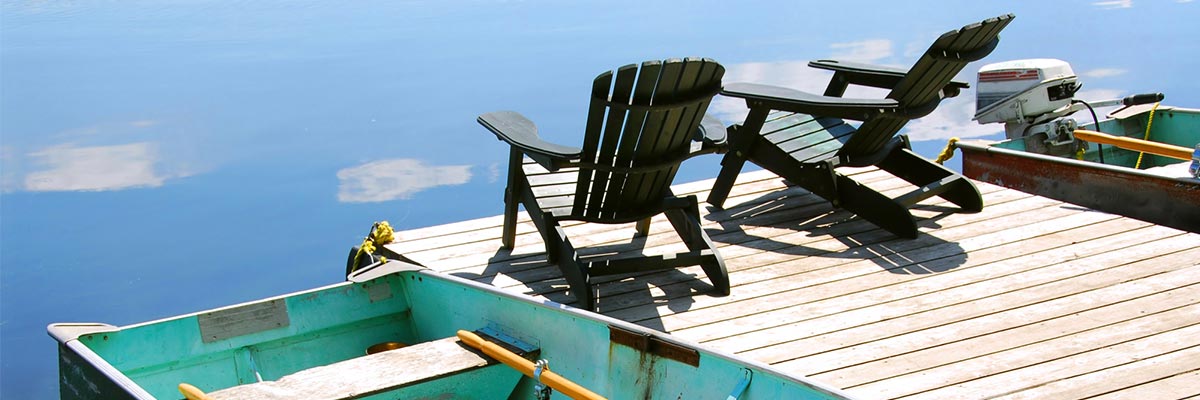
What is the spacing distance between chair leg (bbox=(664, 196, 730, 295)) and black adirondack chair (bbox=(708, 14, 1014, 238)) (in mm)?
556

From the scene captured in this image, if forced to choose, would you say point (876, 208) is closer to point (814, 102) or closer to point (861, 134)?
point (861, 134)

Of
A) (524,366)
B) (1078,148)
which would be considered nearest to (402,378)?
(524,366)

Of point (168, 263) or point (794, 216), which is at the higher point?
point (794, 216)

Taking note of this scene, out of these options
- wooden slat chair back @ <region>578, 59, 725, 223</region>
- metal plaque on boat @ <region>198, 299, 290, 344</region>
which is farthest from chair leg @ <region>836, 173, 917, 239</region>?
metal plaque on boat @ <region>198, 299, 290, 344</region>

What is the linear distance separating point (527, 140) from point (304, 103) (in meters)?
10.4

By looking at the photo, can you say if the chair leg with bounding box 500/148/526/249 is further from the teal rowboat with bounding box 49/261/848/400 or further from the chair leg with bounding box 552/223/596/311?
the teal rowboat with bounding box 49/261/848/400

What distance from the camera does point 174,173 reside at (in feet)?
39.7

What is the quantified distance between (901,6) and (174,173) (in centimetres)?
1205

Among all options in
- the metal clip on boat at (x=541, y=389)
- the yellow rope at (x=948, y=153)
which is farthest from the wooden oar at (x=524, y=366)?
the yellow rope at (x=948, y=153)

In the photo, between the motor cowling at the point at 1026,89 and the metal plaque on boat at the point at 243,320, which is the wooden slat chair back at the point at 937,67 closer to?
the motor cowling at the point at 1026,89

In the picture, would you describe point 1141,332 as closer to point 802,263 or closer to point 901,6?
point 802,263

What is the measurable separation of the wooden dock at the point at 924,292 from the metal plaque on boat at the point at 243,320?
864 mm

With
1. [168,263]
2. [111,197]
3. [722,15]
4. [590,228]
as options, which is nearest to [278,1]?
[722,15]

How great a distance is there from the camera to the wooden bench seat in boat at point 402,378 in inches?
131
